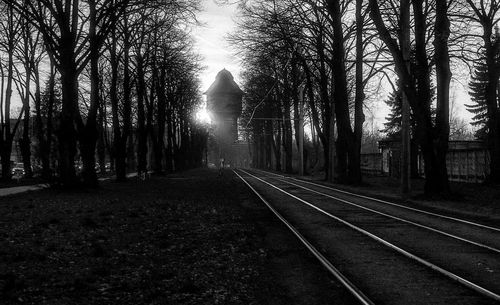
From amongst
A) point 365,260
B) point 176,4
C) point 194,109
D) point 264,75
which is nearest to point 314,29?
point 176,4

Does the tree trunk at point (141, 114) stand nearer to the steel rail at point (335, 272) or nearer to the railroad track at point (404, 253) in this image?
the railroad track at point (404, 253)

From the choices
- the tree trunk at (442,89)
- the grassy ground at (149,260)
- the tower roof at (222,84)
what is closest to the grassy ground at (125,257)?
the grassy ground at (149,260)

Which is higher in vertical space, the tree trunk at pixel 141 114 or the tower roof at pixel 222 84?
the tower roof at pixel 222 84

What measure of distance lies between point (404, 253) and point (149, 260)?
4.04 m

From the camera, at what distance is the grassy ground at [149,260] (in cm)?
662

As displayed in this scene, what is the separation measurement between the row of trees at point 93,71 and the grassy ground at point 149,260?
883cm

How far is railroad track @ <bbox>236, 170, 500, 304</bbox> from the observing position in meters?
6.67

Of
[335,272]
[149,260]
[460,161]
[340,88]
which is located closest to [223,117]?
[340,88]

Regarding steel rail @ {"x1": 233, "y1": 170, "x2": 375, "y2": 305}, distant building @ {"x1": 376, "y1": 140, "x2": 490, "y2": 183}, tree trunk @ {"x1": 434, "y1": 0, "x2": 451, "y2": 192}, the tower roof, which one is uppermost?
the tower roof

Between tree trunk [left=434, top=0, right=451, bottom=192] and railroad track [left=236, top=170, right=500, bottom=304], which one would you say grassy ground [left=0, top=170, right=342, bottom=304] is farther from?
tree trunk [left=434, top=0, right=451, bottom=192]

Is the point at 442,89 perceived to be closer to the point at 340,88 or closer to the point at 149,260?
the point at 340,88

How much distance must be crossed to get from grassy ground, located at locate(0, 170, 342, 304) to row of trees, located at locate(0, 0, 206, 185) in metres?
8.83

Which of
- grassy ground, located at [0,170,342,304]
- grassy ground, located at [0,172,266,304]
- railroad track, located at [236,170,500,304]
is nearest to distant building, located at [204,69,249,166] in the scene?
railroad track, located at [236,170,500,304]

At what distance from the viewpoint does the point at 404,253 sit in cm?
912
